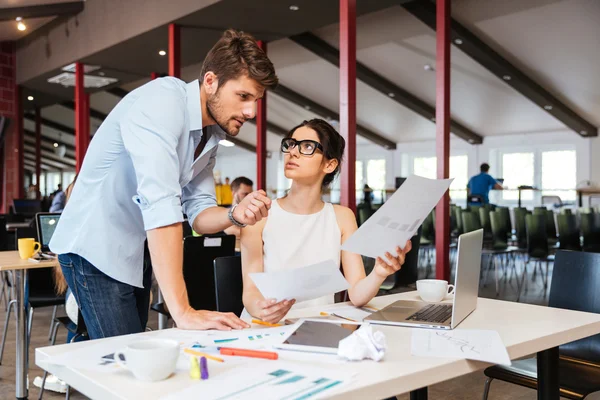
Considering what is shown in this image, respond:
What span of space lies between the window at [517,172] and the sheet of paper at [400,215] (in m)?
12.4

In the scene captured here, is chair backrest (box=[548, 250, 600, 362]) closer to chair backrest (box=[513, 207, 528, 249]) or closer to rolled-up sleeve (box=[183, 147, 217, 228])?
rolled-up sleeve (box=[183, 147, 217, 228])

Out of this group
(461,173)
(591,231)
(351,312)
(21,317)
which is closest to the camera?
(351,312)

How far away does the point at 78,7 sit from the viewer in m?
8.78

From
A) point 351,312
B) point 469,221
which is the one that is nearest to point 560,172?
point 469,221

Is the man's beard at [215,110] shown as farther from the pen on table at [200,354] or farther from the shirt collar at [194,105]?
the pen on table at [200,354]

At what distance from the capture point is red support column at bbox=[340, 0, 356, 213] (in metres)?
4.63

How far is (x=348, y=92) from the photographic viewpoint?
4.66 meters

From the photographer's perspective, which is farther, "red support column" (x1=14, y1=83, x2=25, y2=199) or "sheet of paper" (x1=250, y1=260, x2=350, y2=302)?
"red support column" (x1=14, y1=83, x2=25, y2=199)

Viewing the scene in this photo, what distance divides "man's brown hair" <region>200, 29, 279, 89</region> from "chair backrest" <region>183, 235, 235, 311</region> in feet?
5.54

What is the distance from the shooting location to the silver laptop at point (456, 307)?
1.45 m

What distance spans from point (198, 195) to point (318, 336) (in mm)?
681

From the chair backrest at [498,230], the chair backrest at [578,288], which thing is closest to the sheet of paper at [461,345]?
the chair backrest at [578,288]

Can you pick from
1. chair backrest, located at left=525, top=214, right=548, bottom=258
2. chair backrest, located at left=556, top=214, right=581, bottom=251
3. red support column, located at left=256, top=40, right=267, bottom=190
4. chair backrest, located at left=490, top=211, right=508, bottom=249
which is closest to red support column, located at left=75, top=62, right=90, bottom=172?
red support column, located at left=256, top=40, right=267, bottom=190

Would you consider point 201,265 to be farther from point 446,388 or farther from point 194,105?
point 194,105
